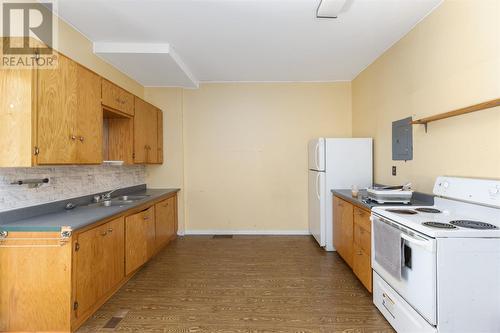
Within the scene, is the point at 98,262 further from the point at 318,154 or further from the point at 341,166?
the point at 341,166

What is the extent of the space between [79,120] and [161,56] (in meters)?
1.34

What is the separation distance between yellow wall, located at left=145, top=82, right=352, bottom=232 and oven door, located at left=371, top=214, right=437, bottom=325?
2.47 metres

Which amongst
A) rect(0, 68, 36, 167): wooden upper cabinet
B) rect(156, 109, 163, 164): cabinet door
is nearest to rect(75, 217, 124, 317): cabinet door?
rect(0, 68, 36, 167): wooden upper cabinet

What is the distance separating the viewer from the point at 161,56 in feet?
9.76

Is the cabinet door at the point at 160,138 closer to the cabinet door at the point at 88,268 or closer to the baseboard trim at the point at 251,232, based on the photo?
the baseboard trim at the point at 251,232

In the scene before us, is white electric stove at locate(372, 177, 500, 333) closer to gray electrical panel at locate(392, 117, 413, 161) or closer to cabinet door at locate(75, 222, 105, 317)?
gray electrical panel at locate(392, 117, 413, 161)

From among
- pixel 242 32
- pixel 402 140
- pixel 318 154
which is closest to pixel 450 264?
pixel 402 140

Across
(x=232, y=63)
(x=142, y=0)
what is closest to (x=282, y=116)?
(x=232, y=63)

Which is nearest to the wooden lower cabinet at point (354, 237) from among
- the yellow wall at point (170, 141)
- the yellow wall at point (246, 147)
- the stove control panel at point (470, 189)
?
the stove control panel at point (470, 189)

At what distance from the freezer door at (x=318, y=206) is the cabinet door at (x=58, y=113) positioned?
2.99m

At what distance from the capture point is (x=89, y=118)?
7.59 ft

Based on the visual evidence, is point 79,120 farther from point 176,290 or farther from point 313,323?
point 313,323

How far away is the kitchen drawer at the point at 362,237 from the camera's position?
230 cm

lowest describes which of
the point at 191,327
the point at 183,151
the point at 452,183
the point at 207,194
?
the point at 191,327
